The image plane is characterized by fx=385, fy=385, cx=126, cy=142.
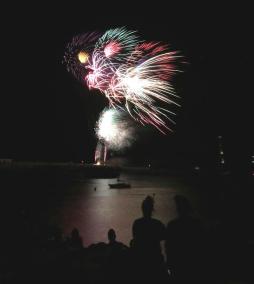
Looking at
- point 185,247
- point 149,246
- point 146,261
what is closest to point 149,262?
point 146,261

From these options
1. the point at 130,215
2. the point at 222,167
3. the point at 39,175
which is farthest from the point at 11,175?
the point at 222,167

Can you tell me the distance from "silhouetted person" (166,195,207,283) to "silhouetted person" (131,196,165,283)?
165 mm

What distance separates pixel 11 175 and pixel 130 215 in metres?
69.6

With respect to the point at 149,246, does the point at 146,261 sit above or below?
below

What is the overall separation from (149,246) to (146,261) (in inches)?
6.8

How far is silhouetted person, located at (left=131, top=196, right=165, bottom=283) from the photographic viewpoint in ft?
14.5

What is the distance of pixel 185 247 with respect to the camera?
13.8 feet

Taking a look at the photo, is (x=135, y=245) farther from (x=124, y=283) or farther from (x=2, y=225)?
(x=2, y=225)

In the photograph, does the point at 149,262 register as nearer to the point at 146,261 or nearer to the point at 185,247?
the point at 146,261

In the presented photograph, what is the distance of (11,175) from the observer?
98312 mm

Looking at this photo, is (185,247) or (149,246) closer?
(185,247)

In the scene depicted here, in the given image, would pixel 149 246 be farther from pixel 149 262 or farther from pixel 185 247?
pixel 185 247

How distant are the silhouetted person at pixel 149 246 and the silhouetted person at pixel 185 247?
0.17m

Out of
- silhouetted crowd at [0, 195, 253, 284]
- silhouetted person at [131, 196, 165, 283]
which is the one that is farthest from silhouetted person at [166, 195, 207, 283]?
silhouetted person at [131, 196, 165, 283]
